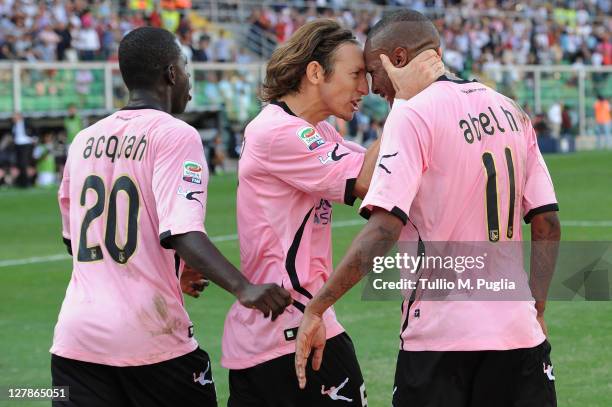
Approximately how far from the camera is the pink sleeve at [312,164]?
15.2 ft

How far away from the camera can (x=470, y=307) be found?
4277 millimetres

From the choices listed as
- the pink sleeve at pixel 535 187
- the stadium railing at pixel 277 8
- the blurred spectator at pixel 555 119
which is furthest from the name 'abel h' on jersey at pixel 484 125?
the blurred spectator at pixel 555 119

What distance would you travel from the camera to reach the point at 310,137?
4695 millimetres

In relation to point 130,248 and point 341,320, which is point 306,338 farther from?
point 341,320

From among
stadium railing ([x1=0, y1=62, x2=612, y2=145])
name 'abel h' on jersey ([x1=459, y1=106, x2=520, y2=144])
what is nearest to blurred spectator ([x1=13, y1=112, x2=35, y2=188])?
stadium railing ([x1=0, y1=62, x2=612, y2=145])

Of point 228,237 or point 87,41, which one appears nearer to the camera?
point 228,237

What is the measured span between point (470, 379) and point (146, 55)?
6.09 ft

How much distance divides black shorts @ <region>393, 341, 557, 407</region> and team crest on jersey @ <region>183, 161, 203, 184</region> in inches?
41.1

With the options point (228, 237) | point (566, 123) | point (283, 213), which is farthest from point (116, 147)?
point (566, 123)

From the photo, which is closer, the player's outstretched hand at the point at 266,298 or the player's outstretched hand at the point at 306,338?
the player's outstretched hand at the point at 306,338

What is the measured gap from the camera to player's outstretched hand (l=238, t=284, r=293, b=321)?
445 centimetres

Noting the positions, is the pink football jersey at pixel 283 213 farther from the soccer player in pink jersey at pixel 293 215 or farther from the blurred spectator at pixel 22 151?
the blurred spectator at pixel 22 151

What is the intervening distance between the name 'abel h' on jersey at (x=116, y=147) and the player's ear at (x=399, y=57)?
1.03m

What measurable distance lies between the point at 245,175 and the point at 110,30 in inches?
1070
